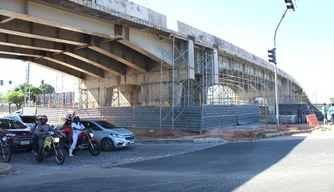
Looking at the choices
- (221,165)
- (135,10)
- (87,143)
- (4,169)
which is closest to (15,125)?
(87,143)

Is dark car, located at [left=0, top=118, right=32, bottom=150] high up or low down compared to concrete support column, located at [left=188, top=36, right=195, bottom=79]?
down

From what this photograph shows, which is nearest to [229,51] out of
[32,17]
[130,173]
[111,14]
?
[111,14]

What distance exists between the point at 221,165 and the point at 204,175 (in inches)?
64.3

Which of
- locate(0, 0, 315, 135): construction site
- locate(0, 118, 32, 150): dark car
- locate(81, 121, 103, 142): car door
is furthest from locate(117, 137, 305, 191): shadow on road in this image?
locate(0, 0, 315, 135): construction site

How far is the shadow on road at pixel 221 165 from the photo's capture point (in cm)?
A: 719

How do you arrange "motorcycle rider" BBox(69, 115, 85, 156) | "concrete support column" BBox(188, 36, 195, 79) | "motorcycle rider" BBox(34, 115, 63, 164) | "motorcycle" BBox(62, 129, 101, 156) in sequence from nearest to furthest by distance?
"motorcycle rider" BBox(34, 115, 63, 164), "motorcycle rider" BBox(69, 115, 85, 156), "motorcycle" BBox(62, 129, 101, 156), "concrete support column" BBox(188, 36, 195, 79)

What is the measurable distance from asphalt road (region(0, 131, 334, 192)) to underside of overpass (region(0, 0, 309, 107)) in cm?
1002

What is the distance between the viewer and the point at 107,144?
44.9ft

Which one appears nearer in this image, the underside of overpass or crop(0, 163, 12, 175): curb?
crop(0, 163, 12, 175): curb

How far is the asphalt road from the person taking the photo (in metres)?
6.46

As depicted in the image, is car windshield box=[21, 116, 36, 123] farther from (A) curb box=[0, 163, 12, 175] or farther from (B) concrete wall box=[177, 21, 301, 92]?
(B) concrete wall box=[177, 21, 301, 92]

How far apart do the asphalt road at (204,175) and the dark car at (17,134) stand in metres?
4.46

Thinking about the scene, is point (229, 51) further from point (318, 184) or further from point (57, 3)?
point (318, 184)

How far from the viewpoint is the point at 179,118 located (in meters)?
20.1
